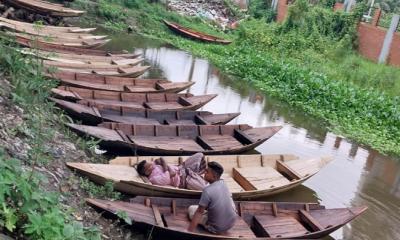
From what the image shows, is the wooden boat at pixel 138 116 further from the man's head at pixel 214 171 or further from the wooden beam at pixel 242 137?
the man's head at pixel 214 171

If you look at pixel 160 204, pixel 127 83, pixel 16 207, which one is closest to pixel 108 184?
pixel 160 204

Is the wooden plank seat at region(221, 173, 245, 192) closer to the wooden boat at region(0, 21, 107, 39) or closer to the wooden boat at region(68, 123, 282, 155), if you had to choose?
the wooden boat at region(68, 123, 282, 155)

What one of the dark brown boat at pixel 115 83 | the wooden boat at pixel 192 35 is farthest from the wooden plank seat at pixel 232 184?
the wooden boat at pixel 192 35

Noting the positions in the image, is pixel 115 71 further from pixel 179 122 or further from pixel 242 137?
pixel 242 137

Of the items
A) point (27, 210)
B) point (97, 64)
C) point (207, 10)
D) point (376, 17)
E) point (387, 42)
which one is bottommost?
point (97, 64)

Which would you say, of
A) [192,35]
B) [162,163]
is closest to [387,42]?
[192,35]

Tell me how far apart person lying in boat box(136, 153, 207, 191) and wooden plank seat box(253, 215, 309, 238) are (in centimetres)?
94

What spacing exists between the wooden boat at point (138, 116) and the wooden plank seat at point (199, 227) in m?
2.94

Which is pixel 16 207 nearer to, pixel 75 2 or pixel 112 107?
pixel 112 107

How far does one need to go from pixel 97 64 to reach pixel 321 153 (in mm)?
6039

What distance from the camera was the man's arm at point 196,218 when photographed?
5.40 metres

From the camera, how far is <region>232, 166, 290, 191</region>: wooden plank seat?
7.24 metres

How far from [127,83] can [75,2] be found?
13.8 m

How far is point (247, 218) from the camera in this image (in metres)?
6.22
